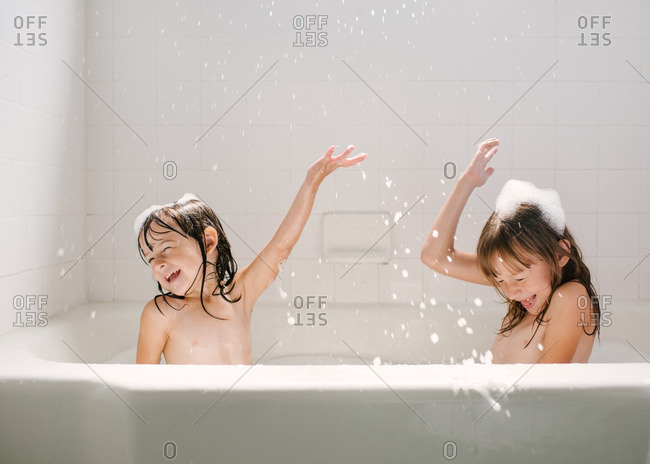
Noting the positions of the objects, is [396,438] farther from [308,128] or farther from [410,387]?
[308,128]

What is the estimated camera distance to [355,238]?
1.88 meters

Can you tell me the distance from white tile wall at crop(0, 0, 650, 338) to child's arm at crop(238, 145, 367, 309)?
1.77 ft

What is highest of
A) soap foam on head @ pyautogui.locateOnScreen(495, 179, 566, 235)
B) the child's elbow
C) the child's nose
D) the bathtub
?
soap foam on head @ pyautogui.locateOnScreen(495, 179, 566, 235)

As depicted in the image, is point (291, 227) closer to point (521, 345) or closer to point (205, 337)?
point (205, 337)

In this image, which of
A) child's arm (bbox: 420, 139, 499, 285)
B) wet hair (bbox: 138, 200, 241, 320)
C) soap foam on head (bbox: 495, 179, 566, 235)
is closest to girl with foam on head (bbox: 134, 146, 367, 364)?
wet hair (bbox: 138, 200, 241, 320)

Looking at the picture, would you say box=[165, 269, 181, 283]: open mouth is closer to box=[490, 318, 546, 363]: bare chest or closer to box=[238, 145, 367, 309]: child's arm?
box=[238, 145, 367, 309]: child's arm

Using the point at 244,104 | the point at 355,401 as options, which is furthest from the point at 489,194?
the point at 355,401

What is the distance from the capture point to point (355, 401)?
92cm

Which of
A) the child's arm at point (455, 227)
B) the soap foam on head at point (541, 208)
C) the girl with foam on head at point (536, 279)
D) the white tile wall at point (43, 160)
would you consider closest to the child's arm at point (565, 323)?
the girl with foam on head at point (536, 279)

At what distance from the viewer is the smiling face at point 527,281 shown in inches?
49.1

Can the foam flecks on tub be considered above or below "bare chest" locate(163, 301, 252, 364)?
above

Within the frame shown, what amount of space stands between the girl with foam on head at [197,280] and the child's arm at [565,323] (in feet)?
1.76

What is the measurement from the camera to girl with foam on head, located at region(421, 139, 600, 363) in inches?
47.1

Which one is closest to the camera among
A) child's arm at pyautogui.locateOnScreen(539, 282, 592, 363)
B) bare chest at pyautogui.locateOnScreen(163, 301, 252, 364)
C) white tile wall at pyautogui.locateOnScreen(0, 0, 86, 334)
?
child's arm at pyautogui.locateOnScreen(539, 282, 592, 363)
